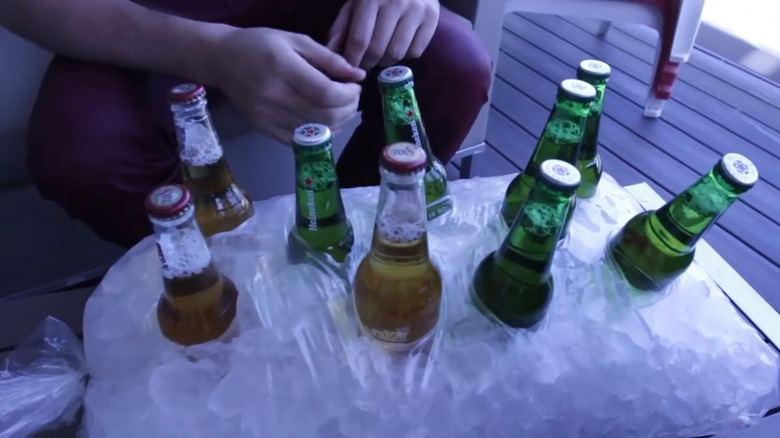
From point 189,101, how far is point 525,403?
37 cm

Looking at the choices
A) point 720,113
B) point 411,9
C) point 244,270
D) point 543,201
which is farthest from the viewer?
point 720,113

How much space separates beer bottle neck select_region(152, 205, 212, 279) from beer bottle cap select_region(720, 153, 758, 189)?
1.35ft

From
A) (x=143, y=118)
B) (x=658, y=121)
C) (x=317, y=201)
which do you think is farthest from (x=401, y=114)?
(x=658, y=121)

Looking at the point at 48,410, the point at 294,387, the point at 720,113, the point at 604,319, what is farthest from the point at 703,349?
the point at 720,113

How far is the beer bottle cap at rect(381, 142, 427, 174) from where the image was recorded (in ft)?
1.41

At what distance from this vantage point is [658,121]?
58.0 inches

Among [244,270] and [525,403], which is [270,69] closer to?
[244,270]

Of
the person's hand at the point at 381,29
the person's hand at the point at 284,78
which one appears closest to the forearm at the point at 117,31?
the person's hand at the point at 284,78

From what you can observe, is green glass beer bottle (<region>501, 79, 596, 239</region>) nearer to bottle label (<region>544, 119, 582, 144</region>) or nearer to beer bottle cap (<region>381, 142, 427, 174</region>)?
bottle label (<region>544, 119, 582, 144</region>)

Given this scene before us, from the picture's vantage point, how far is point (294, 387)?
0.49 metres

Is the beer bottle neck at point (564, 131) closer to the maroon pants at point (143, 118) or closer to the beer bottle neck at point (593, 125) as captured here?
the beer bottle neck at point (593, 125)

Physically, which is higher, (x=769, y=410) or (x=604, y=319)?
(x=604, y=319)

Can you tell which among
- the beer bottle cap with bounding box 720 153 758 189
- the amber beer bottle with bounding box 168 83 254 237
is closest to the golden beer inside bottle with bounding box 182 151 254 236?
the amber beer bottle with bounding box 168 83 254 237

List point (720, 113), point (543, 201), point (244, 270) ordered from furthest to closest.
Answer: point (720, 113) → point (244, 270) → point (543, 201)
